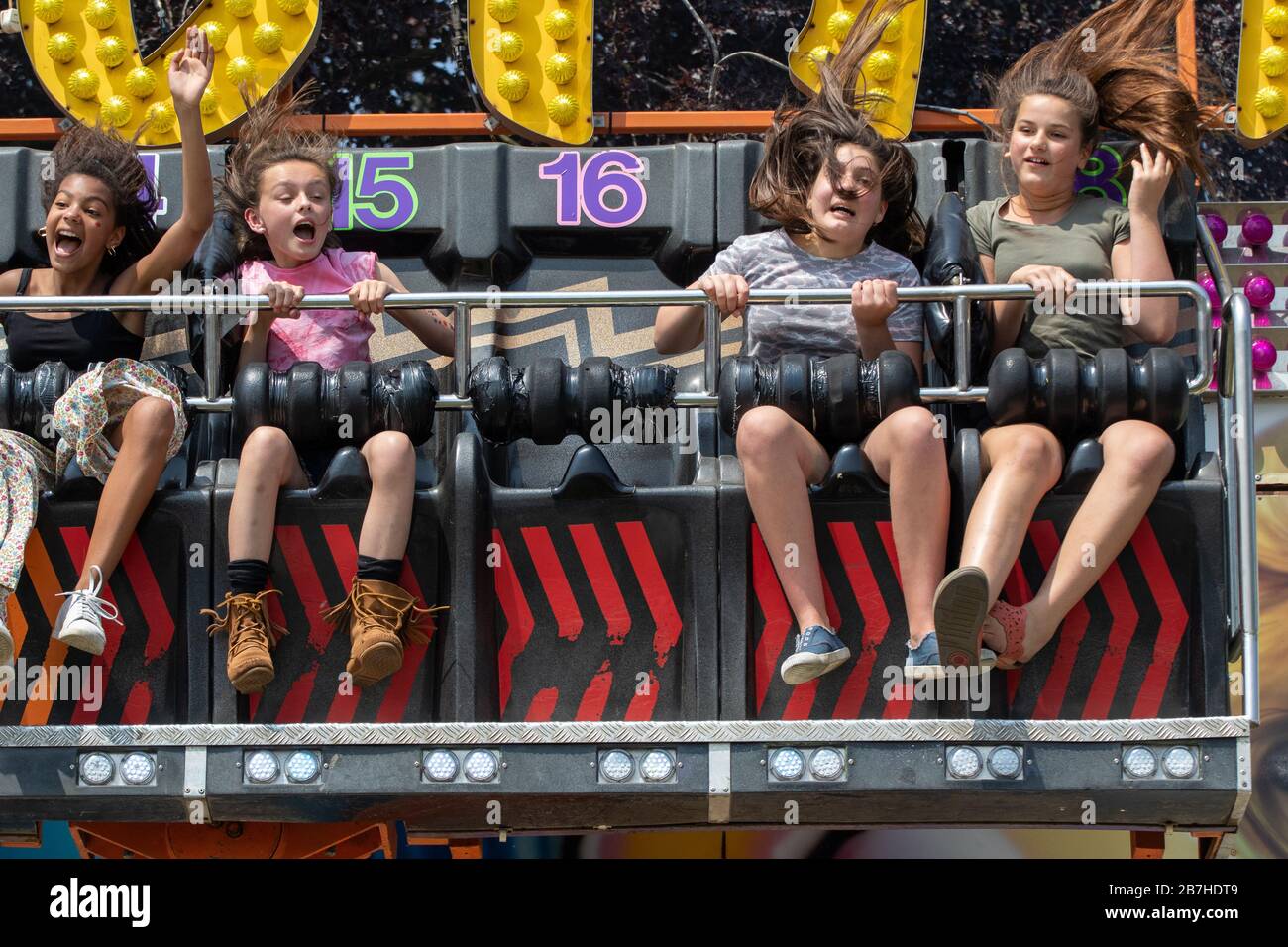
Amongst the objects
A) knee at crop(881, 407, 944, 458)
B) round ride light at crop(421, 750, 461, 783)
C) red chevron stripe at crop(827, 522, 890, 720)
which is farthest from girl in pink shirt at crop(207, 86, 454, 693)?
knee at crop(881, 407, 944, 458)

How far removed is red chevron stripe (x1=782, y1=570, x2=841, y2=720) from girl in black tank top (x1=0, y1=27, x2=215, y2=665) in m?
1.63

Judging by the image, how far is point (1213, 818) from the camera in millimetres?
4441

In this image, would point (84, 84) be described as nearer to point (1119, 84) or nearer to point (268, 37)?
point (268, 37)

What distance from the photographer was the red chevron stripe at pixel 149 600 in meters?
4.54

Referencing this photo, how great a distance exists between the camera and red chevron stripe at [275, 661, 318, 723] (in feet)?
14.8

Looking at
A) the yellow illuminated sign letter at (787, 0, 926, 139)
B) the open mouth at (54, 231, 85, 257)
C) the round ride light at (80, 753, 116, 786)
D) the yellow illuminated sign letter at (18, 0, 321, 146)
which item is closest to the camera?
the round ride light at (80, 753, 116, 786)

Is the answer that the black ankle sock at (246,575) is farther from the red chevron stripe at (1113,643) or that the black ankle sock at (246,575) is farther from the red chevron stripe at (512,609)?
the red chevron stripe at (1113,643)

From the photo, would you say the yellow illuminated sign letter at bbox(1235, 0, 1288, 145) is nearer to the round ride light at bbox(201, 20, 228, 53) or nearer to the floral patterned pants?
the round ride light at bbox(201, 20, 228, 53)

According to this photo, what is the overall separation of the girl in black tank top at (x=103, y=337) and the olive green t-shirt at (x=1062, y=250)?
2.22 meters

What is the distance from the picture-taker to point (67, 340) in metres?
5.12

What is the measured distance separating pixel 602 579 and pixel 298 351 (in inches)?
46.4
